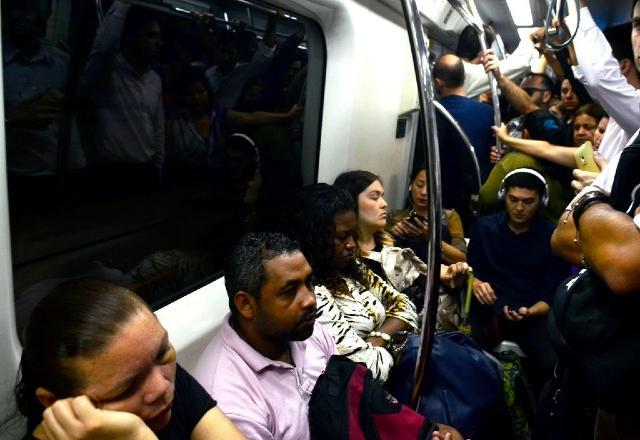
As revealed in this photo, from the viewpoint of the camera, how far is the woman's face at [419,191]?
3.27m

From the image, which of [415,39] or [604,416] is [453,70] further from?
[604,416]

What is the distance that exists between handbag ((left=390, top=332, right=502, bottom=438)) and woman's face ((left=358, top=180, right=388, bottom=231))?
28.3 inches

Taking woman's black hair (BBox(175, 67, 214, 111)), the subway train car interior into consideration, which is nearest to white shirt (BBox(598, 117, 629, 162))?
the subway train car interior

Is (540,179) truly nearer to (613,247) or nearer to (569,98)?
(569,98)

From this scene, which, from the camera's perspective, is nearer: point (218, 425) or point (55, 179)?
point (218, 425)

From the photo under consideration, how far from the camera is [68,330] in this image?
0.93 m

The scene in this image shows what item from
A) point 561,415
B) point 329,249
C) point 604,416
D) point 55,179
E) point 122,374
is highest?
point 55,179

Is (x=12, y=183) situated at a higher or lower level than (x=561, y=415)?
higher

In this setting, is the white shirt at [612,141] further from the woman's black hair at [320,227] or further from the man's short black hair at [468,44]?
the man's short black hair at [468,44]

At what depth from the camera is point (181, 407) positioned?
1.20 meters

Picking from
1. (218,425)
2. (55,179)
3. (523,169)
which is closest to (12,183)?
(55,179)

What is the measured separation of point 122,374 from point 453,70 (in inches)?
140

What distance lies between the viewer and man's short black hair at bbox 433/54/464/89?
396 centimetres

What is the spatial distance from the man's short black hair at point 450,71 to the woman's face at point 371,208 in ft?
5.65
